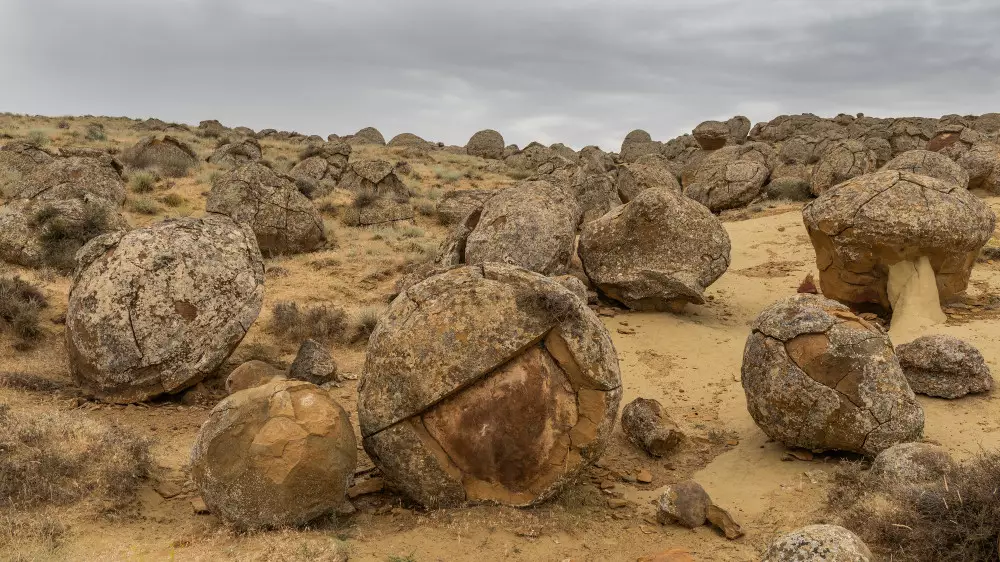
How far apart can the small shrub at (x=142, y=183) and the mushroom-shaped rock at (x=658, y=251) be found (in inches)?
488

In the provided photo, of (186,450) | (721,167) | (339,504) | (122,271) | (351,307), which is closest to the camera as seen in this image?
(339,504)

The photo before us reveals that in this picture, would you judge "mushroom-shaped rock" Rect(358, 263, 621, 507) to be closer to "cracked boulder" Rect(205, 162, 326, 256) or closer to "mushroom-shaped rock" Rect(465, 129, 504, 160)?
"cracked boulder" Rect(205, 162, 326, 256)

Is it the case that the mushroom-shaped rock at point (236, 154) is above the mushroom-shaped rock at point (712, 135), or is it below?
below

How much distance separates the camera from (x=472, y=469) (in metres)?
4.94

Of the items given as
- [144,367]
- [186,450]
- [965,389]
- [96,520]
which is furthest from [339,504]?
[965,389]

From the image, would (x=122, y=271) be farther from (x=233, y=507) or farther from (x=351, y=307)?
(x=351, y=307)

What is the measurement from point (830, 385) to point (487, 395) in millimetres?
2899

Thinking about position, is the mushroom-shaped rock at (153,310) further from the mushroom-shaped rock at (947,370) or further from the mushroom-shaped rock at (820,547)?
the mushroom-shaped rock at (947,370)

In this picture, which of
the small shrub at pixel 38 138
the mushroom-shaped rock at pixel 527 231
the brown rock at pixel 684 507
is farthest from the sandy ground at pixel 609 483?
the small shrub at pixel 38 138

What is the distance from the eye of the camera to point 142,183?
17.2 metres

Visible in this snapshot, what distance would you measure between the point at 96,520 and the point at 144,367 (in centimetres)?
256

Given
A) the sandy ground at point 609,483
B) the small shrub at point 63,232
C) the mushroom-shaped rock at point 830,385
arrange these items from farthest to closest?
the small shrub at point 63,232 < the mushroom-shaped rock at point 830,385 < the sandy ground at point 609,483

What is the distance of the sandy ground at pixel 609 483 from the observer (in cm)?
435

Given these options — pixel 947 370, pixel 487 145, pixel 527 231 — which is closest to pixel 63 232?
pixel 527 231
